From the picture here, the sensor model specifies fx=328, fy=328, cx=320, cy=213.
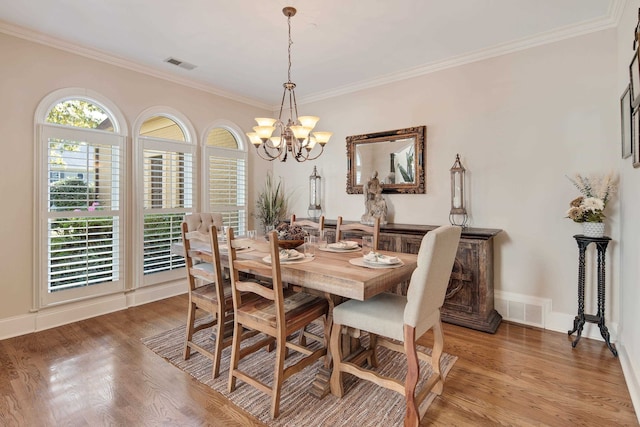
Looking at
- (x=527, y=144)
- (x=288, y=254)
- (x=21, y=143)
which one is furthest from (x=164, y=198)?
(x=527, y=144)

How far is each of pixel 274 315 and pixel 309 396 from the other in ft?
2.01

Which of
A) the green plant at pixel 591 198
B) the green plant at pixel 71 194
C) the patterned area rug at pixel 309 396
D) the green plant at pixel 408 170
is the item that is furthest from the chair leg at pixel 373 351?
the green plant at pixel 71 194

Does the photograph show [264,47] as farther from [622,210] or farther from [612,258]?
[612,258]

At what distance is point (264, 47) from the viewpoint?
11.3 ft

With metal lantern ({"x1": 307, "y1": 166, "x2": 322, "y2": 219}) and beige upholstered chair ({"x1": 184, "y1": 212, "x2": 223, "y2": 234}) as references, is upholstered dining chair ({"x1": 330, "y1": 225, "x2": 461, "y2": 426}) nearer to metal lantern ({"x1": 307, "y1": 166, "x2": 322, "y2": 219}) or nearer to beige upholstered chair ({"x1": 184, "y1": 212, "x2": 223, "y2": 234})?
beige upholstered chair ({"x1": 184, "y1": 212, "x2": 223, "y2": 234})

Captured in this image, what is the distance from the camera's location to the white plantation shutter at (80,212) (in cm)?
329

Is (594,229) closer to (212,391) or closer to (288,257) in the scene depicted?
(288,257)

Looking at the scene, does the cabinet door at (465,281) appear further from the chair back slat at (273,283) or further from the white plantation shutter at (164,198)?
the white plantation shutter at (164,198)

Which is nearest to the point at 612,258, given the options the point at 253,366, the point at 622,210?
the point at 622,210

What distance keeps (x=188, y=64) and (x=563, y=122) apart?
4.07 m

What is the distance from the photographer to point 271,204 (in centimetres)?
541

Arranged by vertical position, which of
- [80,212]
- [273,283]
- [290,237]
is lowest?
[273,283]

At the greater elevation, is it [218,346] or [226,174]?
[226,174]

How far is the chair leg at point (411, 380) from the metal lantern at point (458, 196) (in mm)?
2209
